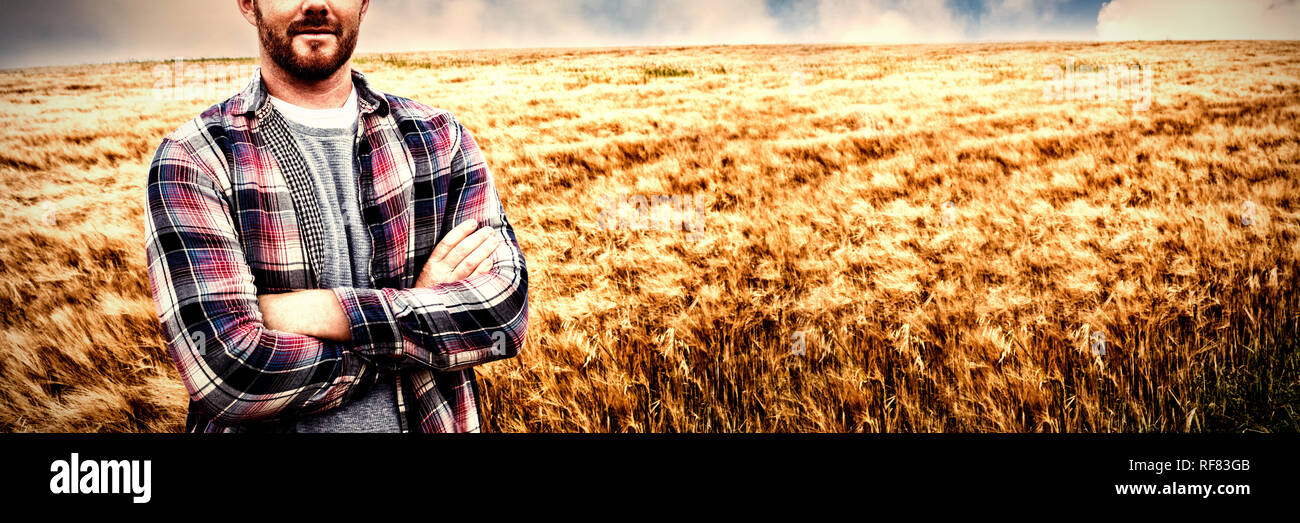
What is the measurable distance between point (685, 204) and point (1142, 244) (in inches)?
105

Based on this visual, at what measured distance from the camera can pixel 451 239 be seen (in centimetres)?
164

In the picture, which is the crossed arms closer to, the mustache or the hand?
the hand

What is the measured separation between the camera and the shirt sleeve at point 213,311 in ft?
4.60

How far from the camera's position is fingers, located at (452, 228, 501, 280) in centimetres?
162

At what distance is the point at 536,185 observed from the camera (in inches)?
191

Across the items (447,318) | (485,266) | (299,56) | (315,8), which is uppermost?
(315,8)

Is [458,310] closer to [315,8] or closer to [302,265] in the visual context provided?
[302,265]

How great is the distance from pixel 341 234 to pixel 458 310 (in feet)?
1.15

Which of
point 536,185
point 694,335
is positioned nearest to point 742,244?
point 694,335

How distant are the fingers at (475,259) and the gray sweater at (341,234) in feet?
0.76

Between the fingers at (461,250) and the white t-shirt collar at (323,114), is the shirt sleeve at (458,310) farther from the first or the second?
the white t-shirt collar at (323,114)

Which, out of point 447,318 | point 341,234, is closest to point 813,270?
point 447,318

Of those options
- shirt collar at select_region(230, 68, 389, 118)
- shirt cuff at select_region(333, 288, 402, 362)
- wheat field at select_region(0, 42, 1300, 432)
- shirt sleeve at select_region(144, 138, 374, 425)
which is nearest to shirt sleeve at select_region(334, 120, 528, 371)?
shirt cuff at select_region(333, 288, 402, 362)

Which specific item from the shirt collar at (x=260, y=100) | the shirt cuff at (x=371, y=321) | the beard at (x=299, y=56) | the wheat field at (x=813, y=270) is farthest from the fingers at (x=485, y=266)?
the wheat field at (x=813, y=270)
